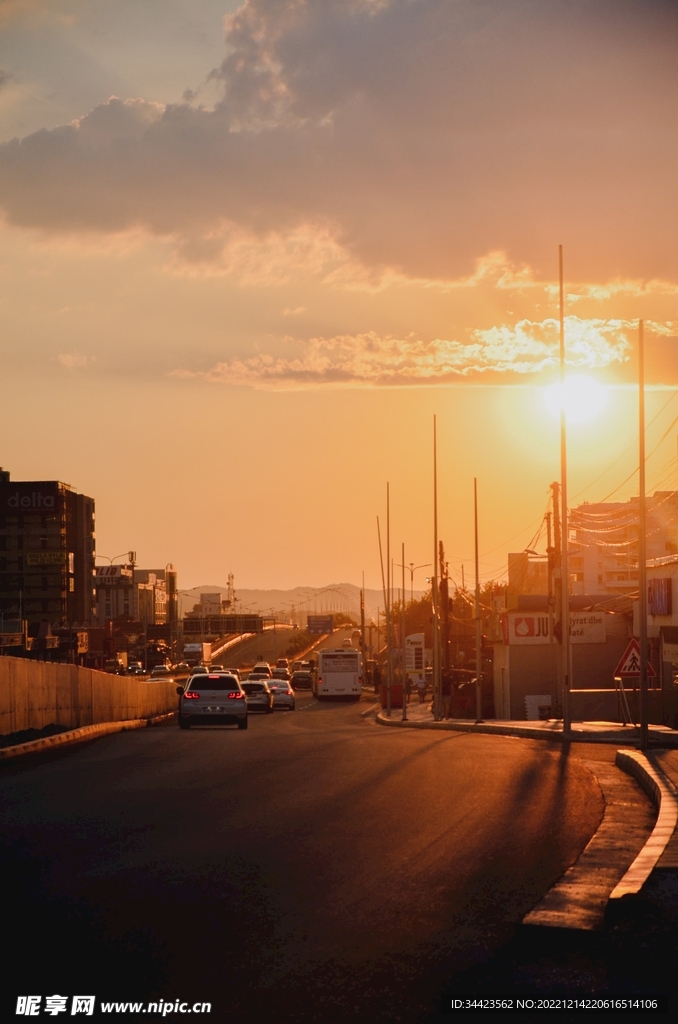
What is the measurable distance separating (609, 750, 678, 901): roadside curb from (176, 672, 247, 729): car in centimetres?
1884

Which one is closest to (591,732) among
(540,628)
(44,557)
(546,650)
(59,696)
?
(59,696)

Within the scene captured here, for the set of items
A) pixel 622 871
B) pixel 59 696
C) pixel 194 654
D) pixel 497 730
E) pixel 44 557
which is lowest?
pixel 194 654

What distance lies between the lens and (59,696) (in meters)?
33.5

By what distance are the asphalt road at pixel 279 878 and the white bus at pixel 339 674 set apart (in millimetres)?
70098

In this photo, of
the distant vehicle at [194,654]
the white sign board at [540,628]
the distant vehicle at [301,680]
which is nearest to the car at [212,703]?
the white sign board at [540,628]

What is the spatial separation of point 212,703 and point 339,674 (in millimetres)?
51290

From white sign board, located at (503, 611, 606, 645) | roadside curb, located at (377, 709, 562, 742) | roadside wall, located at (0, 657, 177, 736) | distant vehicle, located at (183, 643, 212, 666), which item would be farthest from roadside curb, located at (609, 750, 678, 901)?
distant vehicle, located at (183, 643, 212, 666)

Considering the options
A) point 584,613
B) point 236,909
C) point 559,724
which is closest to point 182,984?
point 236,909

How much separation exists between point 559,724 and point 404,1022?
31541 mm

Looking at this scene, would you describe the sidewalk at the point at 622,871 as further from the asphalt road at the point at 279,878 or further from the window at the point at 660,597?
the window at the point at 660,597

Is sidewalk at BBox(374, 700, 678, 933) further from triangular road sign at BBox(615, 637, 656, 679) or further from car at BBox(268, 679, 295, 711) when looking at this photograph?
car at BBox(268, 679, 295, 711)

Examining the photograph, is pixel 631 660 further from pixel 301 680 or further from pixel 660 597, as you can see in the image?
pixel 301 680

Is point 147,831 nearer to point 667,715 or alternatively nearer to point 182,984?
point 182,984

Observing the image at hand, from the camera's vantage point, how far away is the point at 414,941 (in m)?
7.79
